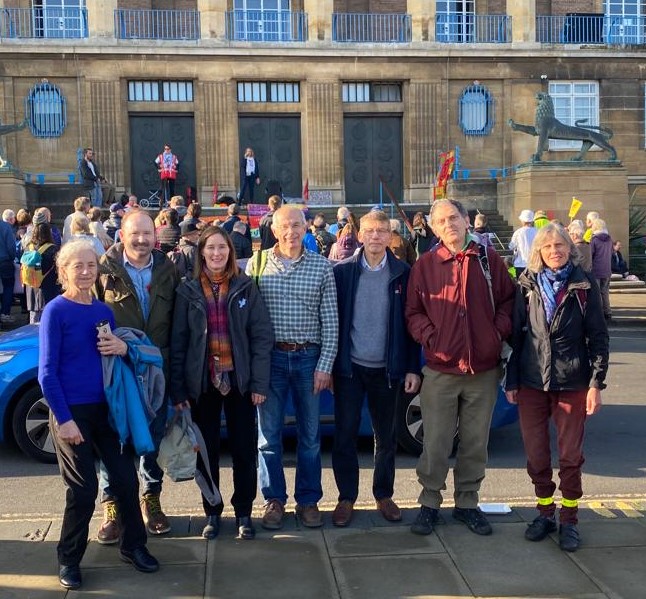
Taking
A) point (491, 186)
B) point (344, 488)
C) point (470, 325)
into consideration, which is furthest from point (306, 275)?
point (491, 186)

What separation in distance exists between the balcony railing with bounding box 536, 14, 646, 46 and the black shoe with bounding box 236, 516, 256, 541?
2588cm

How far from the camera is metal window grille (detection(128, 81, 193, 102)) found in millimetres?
25656

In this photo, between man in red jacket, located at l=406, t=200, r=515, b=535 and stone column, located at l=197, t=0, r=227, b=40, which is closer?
man in red jacket, located at l=406, t=200, r=515, b=535

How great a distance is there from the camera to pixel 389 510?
17.7ft

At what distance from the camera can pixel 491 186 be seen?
23.3 metres

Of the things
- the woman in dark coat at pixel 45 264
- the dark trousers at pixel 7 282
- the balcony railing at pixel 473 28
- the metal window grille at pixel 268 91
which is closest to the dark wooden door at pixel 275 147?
the metal window grille at pixel 268 91

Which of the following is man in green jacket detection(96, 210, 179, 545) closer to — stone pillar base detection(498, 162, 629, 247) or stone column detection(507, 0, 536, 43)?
stone pillar base detection(498, 162, 629, 247)

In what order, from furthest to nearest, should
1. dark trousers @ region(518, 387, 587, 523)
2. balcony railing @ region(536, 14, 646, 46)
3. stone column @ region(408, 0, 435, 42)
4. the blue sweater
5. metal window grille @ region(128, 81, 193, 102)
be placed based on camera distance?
balcony railing @ region(536, 14, 646, 46)
stone column @ region(408, 0, 435, 42)
metal window grille @ region(128, 81, 193, 102)
dark trousers @ region(518, 387, 587, 523)
the blue sweater

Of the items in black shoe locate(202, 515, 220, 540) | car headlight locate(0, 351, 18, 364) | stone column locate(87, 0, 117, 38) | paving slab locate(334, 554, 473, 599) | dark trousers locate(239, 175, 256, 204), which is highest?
stone column locate(87, 0, 117, 38)

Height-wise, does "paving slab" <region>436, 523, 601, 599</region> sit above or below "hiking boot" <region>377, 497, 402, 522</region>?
below

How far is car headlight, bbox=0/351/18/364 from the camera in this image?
22.8 feet

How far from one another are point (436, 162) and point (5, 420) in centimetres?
2129

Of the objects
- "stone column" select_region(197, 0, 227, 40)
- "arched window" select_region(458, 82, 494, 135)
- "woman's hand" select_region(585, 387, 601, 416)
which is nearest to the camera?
"woman's hand" select_region(585, 387, 601, 416)

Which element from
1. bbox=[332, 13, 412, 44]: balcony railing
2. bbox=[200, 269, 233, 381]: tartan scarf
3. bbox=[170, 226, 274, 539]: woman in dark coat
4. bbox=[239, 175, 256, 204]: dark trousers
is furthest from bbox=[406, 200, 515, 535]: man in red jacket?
bbox=[332, 13, 412, 44]: balcony railing
